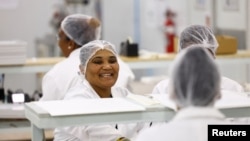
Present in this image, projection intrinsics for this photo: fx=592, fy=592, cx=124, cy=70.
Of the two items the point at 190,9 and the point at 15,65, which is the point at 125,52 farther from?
the point at 190,9

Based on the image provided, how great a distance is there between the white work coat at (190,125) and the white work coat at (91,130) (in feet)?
3.27

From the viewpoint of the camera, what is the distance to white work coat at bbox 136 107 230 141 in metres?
1.81

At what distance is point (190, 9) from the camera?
7.09m

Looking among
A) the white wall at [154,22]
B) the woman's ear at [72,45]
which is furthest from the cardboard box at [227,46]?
the white wall at [154,22]

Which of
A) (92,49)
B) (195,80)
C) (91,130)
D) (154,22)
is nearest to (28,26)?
(154,22)

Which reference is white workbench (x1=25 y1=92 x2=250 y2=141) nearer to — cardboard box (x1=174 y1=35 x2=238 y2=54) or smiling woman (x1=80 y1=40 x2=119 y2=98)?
smiling woman (x1=80 y1=40 x2=119 y2=98)

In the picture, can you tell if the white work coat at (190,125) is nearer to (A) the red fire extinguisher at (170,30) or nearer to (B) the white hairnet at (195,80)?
(B) the white hairnet at (195,80)

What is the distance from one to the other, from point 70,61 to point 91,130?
1.02 metres

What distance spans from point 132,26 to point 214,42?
473cm

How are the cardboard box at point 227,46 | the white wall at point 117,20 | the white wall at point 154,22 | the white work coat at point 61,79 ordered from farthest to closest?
the white wall at point 117,20 < the white wall at point 154,22 < the cardboard box at point 227,46 < the white work coat at point 61,79

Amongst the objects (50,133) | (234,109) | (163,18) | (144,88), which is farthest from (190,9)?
(234,109)

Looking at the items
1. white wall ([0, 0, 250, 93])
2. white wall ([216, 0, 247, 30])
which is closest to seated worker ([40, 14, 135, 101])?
white wall ([216, 0, 247, 30])

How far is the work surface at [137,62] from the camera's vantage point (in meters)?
4.36

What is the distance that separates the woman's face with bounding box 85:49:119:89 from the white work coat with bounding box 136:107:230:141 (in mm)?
1303
